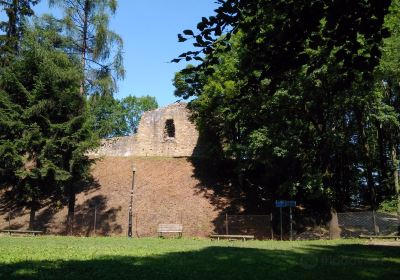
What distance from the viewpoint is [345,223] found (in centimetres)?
2052

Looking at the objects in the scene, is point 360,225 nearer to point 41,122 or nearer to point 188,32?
point 41,122

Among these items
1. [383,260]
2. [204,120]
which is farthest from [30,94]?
[383,260]

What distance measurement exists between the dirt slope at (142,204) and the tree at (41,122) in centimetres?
248

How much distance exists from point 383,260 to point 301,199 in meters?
16.8

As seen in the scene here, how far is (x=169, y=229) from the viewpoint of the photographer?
70.7ft

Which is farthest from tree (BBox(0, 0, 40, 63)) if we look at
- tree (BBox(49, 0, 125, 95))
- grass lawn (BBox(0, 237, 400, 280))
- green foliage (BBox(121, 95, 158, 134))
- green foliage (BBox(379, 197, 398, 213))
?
green foliage (BBox(121, 95, 158, 134))

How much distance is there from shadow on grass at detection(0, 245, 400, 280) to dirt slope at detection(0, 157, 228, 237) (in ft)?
46.1

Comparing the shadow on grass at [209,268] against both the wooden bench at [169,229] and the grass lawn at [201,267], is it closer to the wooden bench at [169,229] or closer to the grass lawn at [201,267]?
the grass lawn at [201,267]

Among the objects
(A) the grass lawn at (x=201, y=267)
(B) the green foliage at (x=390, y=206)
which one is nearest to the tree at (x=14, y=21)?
(A) the grass lawn at (x=201, y=267)

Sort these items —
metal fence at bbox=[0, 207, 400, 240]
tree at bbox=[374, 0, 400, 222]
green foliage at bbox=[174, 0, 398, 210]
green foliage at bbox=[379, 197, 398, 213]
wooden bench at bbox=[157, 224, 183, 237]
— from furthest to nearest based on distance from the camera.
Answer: metal fence at bbox=[0, 207, 400, 240]
wooden bench at bbox=[157, 224, 183, 237]
green foliage at bbox=[379, 197, 398, 213]
tree at bbox=[374, 0, 400, 222]
green foliage at bbox=[174, 0, 398, 210]

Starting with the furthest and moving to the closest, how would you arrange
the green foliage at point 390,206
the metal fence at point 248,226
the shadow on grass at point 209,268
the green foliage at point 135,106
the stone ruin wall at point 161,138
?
the green foliage at point 135,106 < the stone ruin wall at point 161,138 < the metal fence at point 248,226 < the green foliage at point 390,206 < the shadow on grass at point 209,268

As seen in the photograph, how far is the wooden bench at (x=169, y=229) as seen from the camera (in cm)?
2113

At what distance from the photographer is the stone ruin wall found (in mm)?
33688

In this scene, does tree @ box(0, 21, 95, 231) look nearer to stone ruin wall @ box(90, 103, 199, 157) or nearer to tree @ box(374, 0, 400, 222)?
stone ruin wall @ box(90, 103, 199, 157)
